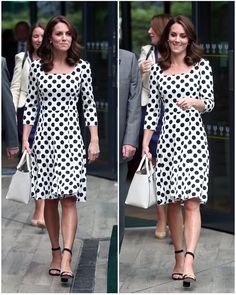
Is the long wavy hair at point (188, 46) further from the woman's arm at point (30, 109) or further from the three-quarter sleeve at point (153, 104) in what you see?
the woman's arm at point (30, 109)

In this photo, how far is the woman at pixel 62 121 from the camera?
22.3ft

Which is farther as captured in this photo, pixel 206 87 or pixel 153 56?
pixel 153 56

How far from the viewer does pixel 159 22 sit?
760 cm

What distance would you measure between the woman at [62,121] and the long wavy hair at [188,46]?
45 centimetres

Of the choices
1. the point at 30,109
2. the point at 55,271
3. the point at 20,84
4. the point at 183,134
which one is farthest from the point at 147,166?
the point at 20,84

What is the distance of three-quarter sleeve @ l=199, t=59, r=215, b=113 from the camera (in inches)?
266

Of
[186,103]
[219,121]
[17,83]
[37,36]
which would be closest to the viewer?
[186,103]

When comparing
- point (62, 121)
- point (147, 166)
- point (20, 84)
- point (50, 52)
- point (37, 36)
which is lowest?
point (147, 166)

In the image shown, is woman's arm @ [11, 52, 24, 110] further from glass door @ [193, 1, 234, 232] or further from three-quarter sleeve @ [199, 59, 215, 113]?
three-quarter sleeve @ [199, 59, 215, 113]

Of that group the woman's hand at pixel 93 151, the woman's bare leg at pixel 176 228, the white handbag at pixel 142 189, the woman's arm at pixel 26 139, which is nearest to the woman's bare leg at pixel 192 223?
the woman's bare leg at pixel 176 228

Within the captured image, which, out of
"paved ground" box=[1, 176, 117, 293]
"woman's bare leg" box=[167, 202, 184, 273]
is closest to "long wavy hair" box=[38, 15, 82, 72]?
"woman's bare leg" box=[167, 202, 184, 273]

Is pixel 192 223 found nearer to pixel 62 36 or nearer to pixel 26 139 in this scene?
pixel 26 139

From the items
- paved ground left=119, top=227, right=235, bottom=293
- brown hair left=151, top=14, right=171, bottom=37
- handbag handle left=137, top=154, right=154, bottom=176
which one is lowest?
paved ground left=119, top=227, right=235, bottom=293

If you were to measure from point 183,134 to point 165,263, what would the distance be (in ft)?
3.59
